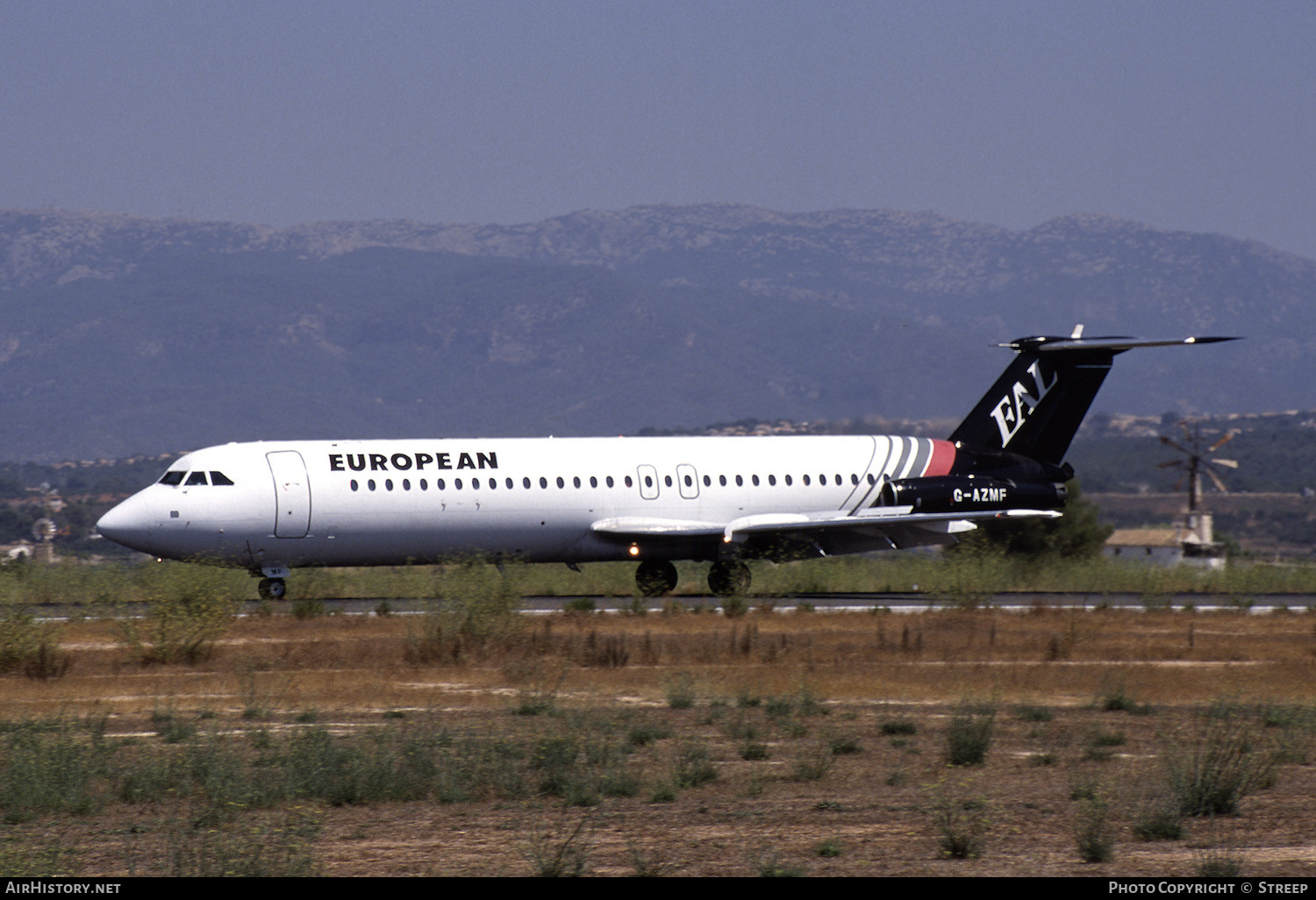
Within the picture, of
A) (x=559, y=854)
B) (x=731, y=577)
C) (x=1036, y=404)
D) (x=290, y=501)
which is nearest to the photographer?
(x=559, y=854)

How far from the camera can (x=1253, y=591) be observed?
41781mm

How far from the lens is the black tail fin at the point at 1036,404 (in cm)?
3988

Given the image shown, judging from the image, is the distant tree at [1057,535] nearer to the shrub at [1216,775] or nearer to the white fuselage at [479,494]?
the white fuselage at [479,494]

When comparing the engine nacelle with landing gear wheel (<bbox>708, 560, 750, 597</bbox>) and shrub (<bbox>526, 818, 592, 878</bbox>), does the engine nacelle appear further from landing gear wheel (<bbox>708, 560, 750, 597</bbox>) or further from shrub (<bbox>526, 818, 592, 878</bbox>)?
shrub (<bbox>526, 818, 592, 878</bbox>)

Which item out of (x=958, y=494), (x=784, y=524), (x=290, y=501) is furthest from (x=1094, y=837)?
(x=958, y=494)

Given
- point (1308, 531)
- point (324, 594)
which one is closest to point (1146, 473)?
point (1308, 531)

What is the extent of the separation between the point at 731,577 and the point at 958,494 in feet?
17.6

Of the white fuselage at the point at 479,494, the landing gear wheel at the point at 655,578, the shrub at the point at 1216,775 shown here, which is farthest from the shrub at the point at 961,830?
the landing gear wheel at the point at 655,578

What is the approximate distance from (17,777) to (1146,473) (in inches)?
6059

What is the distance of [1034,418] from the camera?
39.9 metres

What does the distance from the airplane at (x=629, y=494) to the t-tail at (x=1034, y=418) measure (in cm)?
4

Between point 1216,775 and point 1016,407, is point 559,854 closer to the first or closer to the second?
point 1216,775

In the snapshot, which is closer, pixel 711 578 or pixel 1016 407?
pixel 711 578

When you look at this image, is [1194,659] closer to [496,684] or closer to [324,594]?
[496,684]
